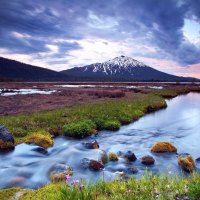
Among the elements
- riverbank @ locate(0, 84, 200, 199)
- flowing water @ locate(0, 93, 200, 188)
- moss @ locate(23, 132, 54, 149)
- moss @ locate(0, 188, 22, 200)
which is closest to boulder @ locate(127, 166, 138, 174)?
flowing water @ locate(0, 93, 200, 188)

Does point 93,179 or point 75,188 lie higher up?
point 75,188

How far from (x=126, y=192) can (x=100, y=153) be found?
9.28 metres

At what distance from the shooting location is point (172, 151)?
19328 millimetres

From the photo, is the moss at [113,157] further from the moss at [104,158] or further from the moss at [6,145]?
the moss at [6,145]

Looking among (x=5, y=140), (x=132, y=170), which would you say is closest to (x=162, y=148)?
(x=132, y=170)

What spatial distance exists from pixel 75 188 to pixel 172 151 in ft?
41.8

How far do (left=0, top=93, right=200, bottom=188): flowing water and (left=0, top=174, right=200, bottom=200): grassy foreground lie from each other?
1.99ft

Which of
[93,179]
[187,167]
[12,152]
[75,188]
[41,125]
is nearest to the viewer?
[75,188]

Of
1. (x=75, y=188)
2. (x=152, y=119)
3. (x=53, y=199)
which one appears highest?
(x=75, y=188)

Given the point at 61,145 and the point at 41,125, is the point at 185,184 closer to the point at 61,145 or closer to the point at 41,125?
the point at 61,145

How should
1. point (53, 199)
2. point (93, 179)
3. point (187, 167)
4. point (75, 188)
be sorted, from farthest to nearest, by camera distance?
point (187, 167) < point (93, 179) < point (53, 199) < point (75, 188)

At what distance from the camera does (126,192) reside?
28.4 ft

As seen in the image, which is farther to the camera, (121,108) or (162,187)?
(121,108)

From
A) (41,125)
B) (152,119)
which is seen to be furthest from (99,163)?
(152,119)
